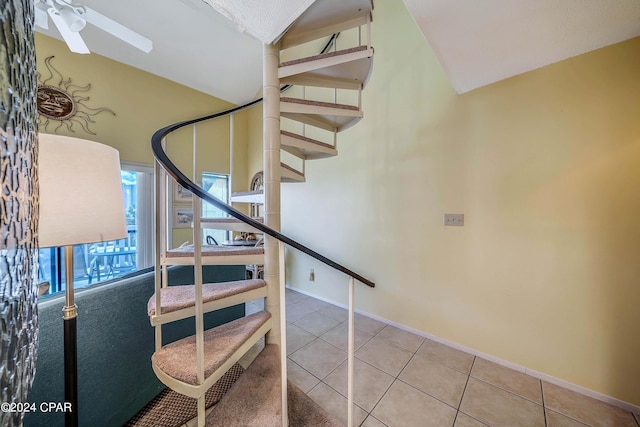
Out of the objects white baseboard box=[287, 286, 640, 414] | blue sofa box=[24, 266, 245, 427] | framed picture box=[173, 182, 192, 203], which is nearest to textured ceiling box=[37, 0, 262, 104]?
framed picture box=[173, 182, 192, 203]

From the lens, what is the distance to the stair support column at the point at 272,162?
155 centimetres

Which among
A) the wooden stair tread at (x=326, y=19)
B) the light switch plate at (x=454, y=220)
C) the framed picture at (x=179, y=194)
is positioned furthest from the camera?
the framed picture at (x=179, y=194)

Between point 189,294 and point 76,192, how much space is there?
0.70m

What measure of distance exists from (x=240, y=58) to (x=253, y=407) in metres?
4.16

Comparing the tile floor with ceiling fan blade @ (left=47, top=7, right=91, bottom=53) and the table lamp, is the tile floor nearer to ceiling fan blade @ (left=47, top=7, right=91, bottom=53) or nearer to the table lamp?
the table lamp

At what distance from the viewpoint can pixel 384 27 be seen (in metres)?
2.50

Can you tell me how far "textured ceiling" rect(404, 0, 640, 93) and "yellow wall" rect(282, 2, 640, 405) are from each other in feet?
0.55

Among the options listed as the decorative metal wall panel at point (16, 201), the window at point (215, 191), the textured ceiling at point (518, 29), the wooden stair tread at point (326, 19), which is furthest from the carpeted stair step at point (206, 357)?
the window at point (215, 191)

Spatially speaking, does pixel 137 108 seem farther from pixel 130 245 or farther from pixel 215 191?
pixel 130 245

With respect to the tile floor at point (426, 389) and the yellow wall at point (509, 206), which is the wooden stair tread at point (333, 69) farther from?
the tile floor at point (426, 389)

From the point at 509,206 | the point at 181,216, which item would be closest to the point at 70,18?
the point at 181,216

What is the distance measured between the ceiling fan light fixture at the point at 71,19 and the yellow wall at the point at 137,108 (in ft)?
4.95

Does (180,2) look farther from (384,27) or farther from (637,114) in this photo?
(637,114)

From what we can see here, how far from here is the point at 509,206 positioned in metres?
1.84
